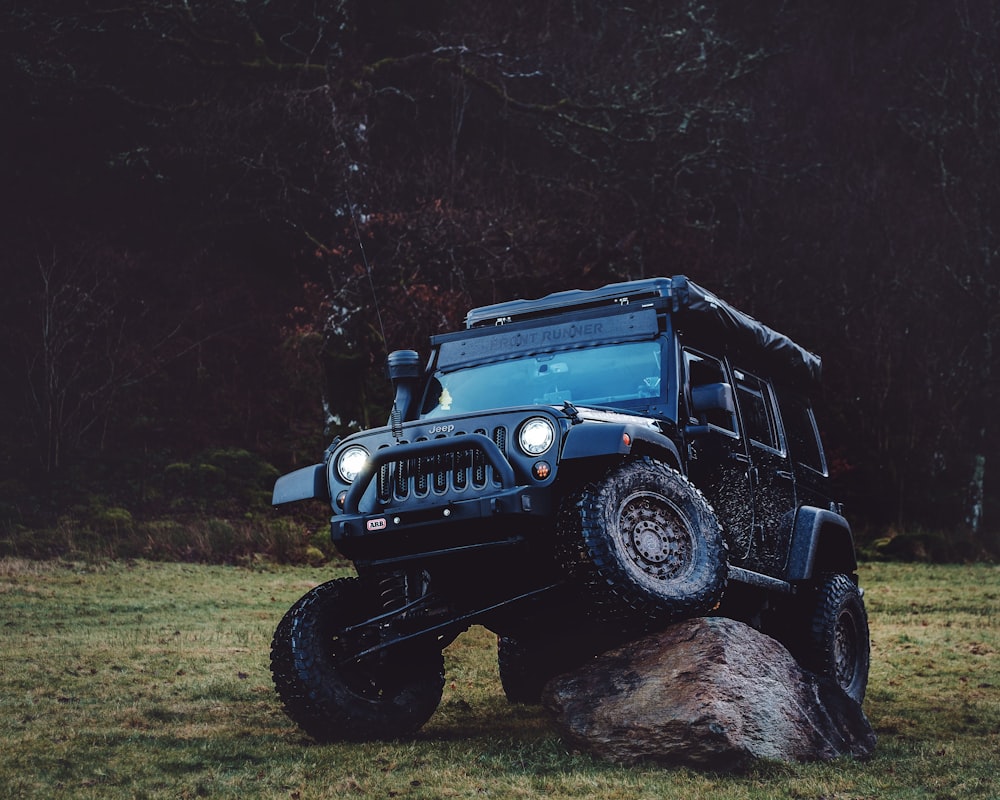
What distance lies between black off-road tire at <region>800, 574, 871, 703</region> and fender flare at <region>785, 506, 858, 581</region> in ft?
0.64

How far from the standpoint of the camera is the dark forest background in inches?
881

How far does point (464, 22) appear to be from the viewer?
2538 cm

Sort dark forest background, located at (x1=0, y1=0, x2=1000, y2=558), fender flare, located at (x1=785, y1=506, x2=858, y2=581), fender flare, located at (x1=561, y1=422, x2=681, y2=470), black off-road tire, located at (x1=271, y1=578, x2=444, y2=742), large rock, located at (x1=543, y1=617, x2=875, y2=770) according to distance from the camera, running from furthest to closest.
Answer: dark forest background, located at (x1=0, y1=0, x2=1000, y2=558) < fender flare, located at (x1=785, y1=506, x2=858, y2=581) < black off-road tire, located at (x1=271, y1=578, x2=444, y2=742) < fender flare, located at (x1=561, y1=422, x2=681, y2=470) < large rock, located at (x1=543, y1=617, x2=875, y2=770)

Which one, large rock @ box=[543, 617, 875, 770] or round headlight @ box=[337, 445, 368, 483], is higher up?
round headlight @ box=[337, 445, 368, 483]

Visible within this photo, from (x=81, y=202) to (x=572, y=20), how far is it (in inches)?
451

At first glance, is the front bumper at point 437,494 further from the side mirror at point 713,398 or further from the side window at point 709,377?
the side window at point 709,377

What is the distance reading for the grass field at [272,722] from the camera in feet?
20.0

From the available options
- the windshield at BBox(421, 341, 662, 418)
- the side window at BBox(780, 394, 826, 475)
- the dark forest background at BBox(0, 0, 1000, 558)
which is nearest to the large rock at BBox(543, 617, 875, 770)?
the windshield at BBox(421, 341, 662, 418)

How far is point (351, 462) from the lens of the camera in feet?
24.3

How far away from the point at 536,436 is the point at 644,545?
2.86ft

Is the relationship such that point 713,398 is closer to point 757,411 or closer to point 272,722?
point 757,411

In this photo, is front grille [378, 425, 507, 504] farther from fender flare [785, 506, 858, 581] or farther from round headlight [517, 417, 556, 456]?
fender flare [785, 506, 858, 581]

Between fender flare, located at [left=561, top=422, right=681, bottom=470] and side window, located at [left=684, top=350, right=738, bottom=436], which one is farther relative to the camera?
side window, located at [left=684, top=350, right=738, bottom=436]

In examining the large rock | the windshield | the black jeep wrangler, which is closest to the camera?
the large rock
